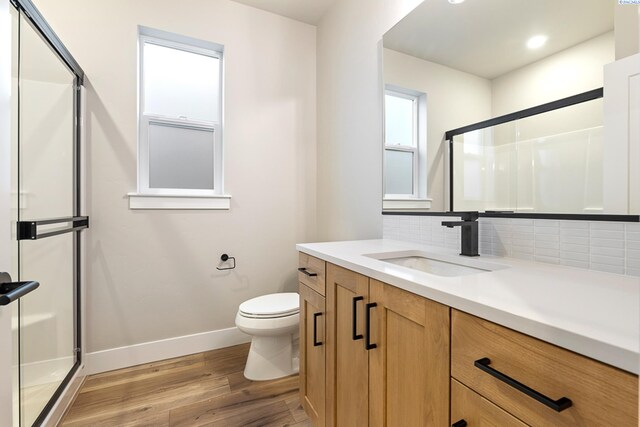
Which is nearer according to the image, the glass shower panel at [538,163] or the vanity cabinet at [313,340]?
the glass shower panel at [538,163]

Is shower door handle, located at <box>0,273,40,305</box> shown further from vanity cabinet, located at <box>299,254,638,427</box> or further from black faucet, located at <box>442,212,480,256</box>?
black faucet, located at <box>442,212,480,256</box>

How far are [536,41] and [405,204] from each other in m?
0.90

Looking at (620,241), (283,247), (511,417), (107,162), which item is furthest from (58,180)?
(620,241)

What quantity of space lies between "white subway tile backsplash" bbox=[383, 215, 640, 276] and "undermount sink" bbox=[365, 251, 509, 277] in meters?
0.15

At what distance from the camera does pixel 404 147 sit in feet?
5.63

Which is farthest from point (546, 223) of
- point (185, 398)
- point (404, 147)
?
point (185, 398)

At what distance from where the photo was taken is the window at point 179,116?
2.18 meters

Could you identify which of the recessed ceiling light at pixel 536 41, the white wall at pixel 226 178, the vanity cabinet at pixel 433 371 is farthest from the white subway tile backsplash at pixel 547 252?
the white wall at pixel 226 178

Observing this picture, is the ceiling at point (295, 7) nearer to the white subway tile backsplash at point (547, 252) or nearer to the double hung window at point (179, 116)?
the double hung window at point (179, 116)

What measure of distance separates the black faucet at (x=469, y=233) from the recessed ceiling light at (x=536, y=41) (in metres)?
0.65

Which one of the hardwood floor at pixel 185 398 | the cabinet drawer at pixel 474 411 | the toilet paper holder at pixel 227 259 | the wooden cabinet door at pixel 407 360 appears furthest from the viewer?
the toilet paper holder at pixel 227 259

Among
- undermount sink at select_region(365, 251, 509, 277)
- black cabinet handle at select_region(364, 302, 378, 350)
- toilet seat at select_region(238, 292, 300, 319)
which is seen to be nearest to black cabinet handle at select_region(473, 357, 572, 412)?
black cabinet handle at select_region(364, 302, 378, 350)

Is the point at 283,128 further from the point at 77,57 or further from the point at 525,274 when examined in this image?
the point at 525,274

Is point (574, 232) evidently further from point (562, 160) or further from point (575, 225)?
point (562, 160)
